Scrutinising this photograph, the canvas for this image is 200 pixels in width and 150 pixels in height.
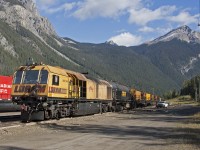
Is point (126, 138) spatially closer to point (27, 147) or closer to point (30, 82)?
point (27, 147)

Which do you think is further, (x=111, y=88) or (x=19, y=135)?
(x=111, y=88)

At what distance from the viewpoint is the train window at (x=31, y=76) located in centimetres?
2809

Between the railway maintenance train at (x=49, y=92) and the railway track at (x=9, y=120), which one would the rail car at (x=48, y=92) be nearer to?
the railway maintenance train at (x=49, y=92)

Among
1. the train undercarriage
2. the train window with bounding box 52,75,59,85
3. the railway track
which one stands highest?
the train window with bounding box 52,75,59,85

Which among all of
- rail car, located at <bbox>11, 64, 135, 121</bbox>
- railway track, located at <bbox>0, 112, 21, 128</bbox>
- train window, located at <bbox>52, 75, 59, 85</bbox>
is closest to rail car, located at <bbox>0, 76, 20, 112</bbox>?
railway track, located at <bbox>0, 112, 21, 128</bbox>

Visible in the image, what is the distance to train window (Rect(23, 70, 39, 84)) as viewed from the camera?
28.1 meters

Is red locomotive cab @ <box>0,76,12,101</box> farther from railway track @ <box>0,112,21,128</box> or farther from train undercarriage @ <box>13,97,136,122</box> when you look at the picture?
train undercarriage @ <box>13,97,136,122</box>

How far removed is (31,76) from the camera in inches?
1117

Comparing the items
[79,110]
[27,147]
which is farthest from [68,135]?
[79,110]

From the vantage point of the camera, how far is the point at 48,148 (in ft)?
49.7

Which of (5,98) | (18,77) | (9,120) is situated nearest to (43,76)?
→ (18,77)

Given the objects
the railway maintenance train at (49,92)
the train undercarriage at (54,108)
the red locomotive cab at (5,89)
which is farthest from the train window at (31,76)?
the red locomotive cab at (5,89)

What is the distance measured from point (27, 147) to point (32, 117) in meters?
12.2

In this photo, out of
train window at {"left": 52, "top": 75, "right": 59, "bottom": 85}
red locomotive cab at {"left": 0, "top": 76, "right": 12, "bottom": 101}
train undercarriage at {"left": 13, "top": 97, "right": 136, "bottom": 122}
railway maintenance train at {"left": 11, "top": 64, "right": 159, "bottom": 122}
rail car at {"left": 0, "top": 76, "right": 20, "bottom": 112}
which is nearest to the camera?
train undercarriage at {"left": 13, "top": 97, "right": 136, "bottom": 122}
